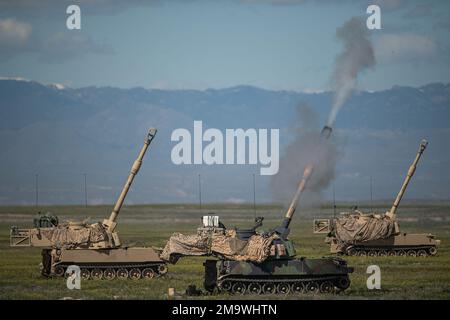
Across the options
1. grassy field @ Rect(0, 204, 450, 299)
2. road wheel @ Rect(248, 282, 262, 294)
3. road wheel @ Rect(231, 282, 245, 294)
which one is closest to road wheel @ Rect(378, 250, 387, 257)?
grassy field @ Rect(0, 204, 450, 299)

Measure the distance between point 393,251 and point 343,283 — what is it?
23.5m

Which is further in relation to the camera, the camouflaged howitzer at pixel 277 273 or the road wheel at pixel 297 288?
the road wheel at pixel 297 288

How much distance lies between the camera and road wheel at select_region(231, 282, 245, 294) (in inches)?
1893

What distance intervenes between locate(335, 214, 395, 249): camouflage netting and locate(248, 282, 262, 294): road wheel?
881 inches

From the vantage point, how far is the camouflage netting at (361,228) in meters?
69.9

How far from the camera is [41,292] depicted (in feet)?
163

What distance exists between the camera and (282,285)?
159ft

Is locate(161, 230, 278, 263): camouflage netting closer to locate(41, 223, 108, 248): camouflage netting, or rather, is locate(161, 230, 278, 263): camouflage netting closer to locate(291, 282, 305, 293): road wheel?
locate(291, 282, 305, 293): road wheel

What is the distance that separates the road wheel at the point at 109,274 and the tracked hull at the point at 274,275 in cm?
898

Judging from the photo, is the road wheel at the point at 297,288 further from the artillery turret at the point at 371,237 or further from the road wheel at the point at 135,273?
the artillery turret at the point at 371,237

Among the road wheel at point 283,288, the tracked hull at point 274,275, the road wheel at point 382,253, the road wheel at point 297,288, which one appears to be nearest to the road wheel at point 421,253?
the road wheel at point 382,253

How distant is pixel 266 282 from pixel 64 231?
12.3 meters
